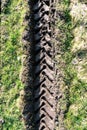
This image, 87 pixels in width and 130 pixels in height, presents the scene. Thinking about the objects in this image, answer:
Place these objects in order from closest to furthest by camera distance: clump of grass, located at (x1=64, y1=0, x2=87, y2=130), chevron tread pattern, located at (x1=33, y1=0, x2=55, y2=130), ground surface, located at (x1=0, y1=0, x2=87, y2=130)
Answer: clump of grass, located at (x1=64, y1=0, x2=87, y2=130)
ground surface, located at (x1=0, y1=0, x2=87, y2=130)
chevron tread pattern, located at (x1=33, y1=0, x2=55, y2=130)

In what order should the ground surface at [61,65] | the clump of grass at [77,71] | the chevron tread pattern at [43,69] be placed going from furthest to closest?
1. the chevron tread pattern at [43,69]
2. the ground surface at [61,65]
3. the clump of grass at [77,71]

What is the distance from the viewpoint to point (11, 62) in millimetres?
12828

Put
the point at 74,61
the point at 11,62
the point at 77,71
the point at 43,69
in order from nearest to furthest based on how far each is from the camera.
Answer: the point at 77,71
the point at 74,61
the point at 43,69
the point at 11,62

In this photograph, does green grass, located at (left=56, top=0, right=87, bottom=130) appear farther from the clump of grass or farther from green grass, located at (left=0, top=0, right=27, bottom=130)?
green grass, located at (left=0, top=0, right=27, bottom=130)

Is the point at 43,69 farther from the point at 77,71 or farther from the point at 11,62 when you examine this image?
the point at 77,71

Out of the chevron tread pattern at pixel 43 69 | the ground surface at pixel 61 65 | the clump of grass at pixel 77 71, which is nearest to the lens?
the clump of grass at pixel 77 71

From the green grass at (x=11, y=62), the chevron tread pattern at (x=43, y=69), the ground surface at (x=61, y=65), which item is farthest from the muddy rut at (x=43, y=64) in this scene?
the green grass at (x=11, y=62)

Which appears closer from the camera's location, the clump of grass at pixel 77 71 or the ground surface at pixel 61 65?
the clump of grass at pixel 77 71

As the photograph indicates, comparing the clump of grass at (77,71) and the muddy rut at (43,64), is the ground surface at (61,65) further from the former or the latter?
the muddy rut at (43,64)

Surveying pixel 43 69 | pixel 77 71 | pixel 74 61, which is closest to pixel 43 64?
pixel 43 69

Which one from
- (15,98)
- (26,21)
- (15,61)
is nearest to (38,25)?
(26,21)

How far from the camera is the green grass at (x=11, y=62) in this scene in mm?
12250

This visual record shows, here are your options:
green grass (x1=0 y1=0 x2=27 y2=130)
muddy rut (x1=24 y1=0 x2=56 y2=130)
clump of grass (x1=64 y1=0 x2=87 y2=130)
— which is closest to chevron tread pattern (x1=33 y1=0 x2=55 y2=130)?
muddy rut (x1=24 y1=0 x2=56 y2=130)

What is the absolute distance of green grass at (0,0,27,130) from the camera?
12.2m
